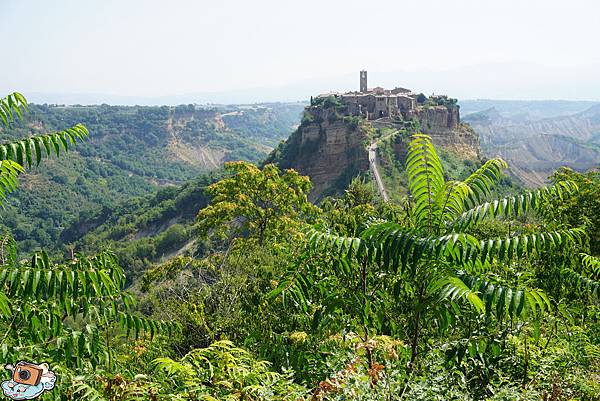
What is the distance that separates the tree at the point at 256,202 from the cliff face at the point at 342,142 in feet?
151

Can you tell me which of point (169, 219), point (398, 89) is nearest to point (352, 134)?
point (398, 89)

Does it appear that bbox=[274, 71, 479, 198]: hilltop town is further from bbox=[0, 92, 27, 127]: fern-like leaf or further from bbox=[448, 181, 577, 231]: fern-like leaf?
bbox=[0, 92, 27, 127]: fern-like leaf

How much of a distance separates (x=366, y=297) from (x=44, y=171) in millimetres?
151634

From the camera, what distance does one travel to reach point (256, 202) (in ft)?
73.0

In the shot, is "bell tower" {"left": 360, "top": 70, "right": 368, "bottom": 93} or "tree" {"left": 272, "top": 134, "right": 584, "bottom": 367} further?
"bell tower" {"left": 360, "top": 70, "right": 368, "bottom": 93}

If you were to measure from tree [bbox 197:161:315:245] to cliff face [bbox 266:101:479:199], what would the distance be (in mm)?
46045

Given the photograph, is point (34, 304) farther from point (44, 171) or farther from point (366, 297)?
point (44, 171)

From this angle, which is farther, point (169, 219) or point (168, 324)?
point (169, 219)

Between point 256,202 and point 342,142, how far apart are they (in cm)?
5754

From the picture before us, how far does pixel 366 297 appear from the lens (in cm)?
558

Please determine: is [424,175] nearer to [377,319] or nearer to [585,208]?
[377,319]

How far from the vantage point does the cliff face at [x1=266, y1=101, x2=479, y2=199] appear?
73.7 m

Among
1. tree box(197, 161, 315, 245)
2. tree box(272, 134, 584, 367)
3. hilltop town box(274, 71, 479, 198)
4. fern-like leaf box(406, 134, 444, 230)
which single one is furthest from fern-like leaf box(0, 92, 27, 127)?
hilltop town box(274, 71, 479, 198)

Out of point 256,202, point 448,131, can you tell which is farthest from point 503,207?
point 448,131
